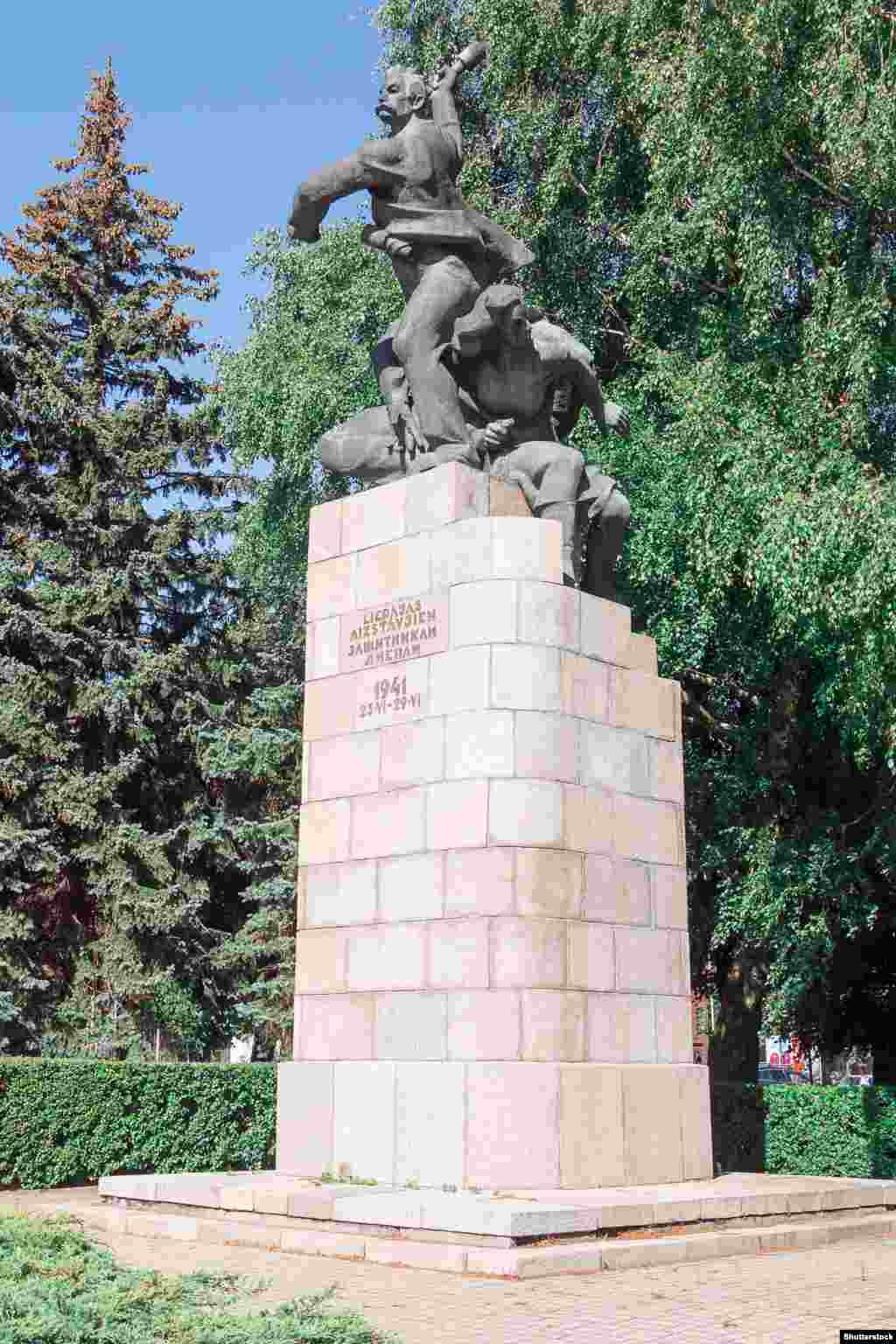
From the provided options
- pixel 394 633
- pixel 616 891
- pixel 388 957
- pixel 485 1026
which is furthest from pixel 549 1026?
pixel 394 633

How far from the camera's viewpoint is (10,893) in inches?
968

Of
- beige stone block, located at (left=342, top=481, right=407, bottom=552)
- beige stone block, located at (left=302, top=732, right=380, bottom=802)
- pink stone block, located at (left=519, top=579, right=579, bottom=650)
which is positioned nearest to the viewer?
pink stone block, located at (left=519, top=579, right=579, bottom=650)

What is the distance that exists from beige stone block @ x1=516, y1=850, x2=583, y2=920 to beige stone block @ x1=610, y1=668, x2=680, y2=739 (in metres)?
1.39

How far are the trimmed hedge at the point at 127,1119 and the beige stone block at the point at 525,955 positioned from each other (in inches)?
290

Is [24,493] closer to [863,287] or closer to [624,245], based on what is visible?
[624,245]

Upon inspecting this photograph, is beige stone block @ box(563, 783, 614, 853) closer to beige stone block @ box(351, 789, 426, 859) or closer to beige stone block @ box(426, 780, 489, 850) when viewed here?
beige stone block @ box(426, 780, 489, 850)

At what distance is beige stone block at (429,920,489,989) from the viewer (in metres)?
10.5

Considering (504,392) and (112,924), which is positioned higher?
(504,392)

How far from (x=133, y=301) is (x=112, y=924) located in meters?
11.7

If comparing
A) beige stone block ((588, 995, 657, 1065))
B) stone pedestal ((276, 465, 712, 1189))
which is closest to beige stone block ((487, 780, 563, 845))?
stone pedestal ((276, 465, 712, 1189))

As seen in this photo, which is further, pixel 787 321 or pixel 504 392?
pixel 787 321

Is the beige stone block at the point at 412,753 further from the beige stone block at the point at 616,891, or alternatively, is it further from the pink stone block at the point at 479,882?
the beige stone block at the point at 616,891

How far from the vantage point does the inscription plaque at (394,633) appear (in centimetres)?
1150

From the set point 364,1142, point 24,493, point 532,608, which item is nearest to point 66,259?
point 24,493
